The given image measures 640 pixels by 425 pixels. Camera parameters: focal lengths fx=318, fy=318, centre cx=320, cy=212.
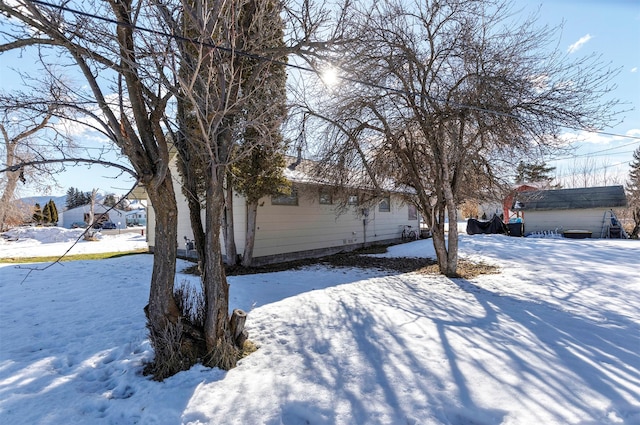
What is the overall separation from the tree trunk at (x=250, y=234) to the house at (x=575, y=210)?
609 inches

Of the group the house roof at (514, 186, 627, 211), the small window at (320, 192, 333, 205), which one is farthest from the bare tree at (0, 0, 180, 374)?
the house roof at (514, 186, 627, 211)

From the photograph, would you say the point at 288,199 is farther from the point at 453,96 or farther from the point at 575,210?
the point at 575,210

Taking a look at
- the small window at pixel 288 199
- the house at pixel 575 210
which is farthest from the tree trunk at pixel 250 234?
the house at pixel 575 210

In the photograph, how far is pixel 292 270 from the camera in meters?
9.28

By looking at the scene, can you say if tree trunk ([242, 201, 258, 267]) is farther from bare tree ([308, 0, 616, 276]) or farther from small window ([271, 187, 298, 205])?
bare tree ([308, 0, 616, 276])

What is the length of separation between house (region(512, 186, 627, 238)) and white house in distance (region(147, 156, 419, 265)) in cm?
1036

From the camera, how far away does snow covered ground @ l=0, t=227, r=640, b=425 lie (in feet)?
8.46

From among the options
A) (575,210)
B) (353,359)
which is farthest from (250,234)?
(575,210)

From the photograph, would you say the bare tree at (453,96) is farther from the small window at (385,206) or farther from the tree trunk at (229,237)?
the small window at (385,206)

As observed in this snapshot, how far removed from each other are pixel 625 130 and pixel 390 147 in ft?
17.8

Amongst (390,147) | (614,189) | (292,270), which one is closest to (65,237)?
(292,270)

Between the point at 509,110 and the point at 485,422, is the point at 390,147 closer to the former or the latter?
the point at 509,110

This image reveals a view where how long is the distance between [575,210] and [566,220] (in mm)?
740

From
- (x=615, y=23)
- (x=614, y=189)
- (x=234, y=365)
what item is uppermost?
(x=615, y=23)
